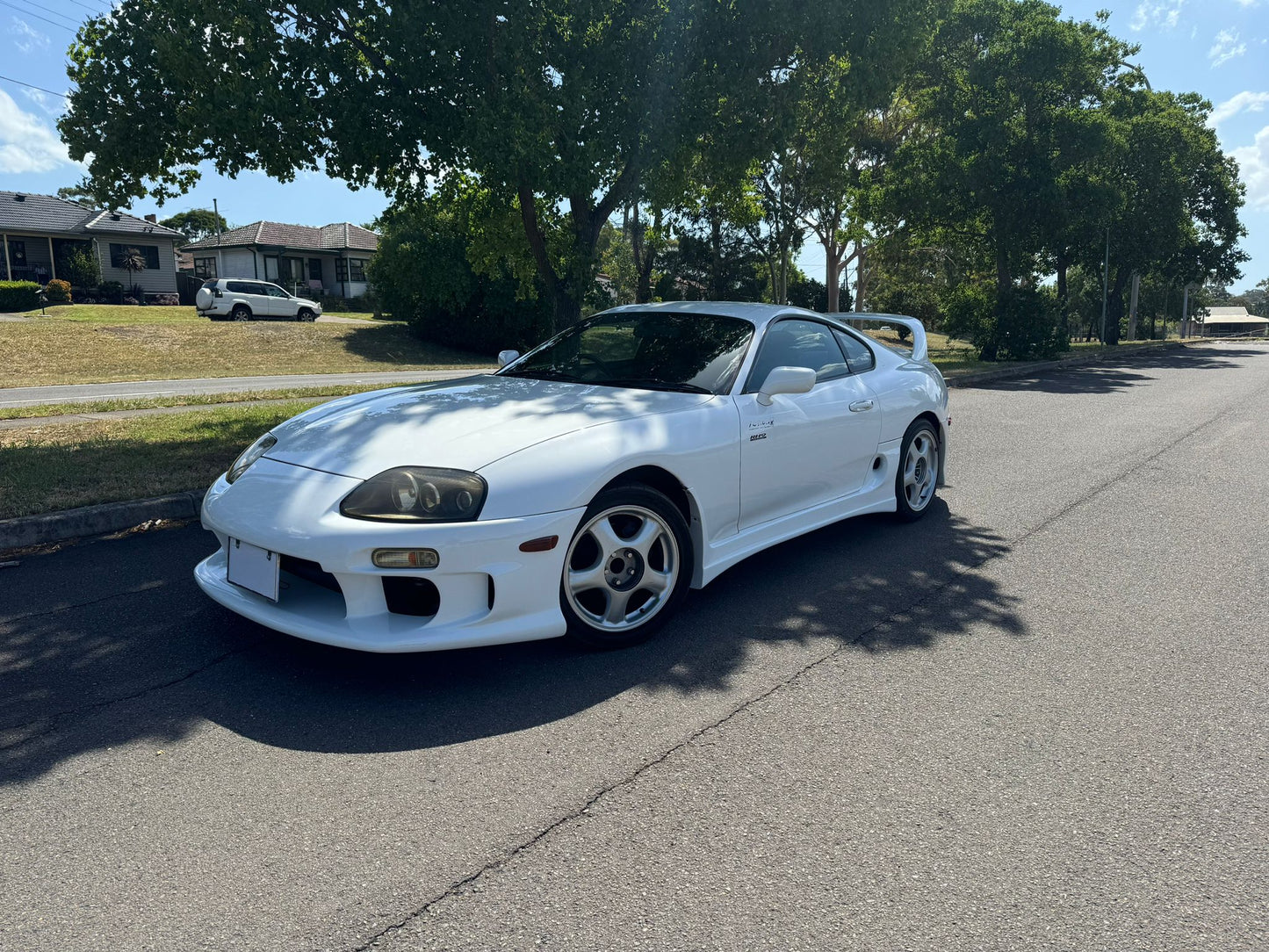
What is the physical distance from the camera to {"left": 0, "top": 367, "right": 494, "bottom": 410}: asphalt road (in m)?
13.9

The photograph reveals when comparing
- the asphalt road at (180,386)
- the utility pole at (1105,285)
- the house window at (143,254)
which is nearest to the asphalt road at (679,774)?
the asphalt road at (180,386)

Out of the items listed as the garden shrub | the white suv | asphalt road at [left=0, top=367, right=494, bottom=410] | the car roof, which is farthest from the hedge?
the car roof

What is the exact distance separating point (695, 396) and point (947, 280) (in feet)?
150

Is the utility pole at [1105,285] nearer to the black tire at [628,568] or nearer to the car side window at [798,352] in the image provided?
the car side window at [798,352]

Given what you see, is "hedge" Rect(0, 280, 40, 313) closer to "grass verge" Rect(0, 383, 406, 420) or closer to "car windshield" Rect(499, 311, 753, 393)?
"grass verge" Rect(0, 383, 406, 420)

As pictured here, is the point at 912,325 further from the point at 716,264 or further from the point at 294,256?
the point at 294,256

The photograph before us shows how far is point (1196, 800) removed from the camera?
2650 mm

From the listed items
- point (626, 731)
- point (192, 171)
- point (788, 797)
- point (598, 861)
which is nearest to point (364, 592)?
point (626, 731)

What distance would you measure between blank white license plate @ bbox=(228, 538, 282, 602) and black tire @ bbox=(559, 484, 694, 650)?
1.07 meters

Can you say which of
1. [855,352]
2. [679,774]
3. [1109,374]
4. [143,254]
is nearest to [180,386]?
[855,352]

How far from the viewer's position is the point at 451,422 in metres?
3.86

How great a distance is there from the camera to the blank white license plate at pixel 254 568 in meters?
3.41

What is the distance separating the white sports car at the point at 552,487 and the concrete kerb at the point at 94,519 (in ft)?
6.83

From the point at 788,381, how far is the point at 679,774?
212cm
